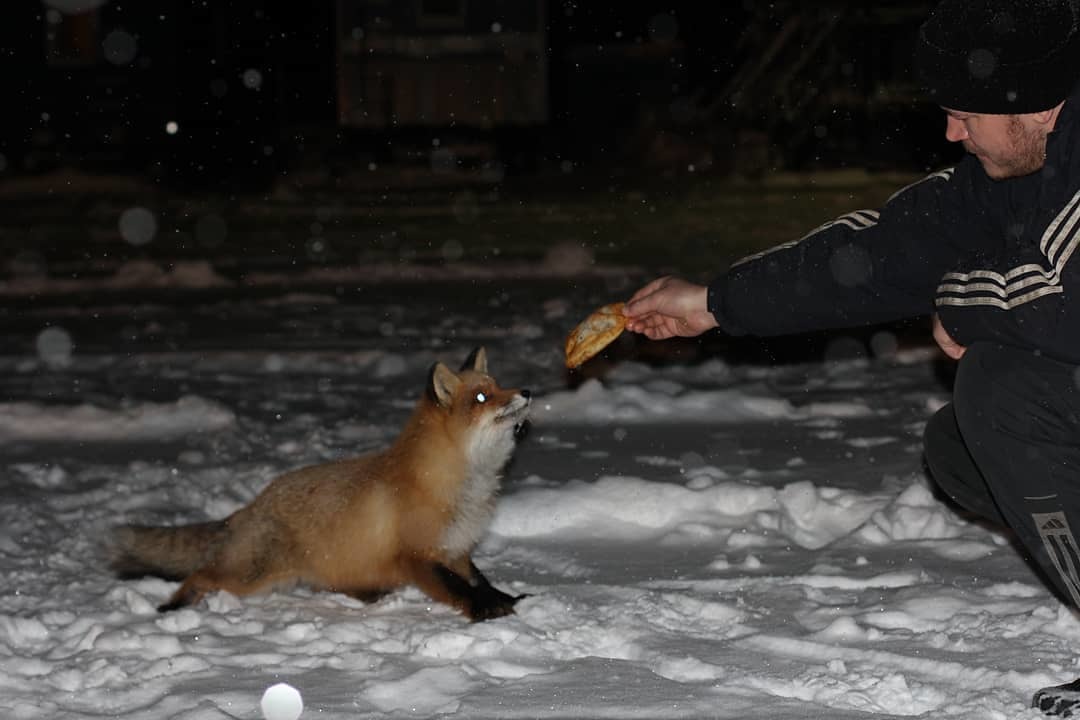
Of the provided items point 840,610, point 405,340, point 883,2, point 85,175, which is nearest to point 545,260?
point 405,340

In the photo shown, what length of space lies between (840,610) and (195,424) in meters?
3.73

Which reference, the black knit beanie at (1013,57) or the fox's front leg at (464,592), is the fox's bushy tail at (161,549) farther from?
the black knit beanie at (1013,57)

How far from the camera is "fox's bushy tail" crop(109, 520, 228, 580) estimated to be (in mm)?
4363

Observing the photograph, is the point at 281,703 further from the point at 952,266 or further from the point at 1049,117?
the point at 1049,117

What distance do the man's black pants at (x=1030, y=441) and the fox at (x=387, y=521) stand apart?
154 centimetres

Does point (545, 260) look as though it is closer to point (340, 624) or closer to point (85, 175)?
point (340, 624)

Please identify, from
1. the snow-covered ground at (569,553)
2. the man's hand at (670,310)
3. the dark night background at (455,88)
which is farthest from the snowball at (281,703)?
the dark night background at (455,88)

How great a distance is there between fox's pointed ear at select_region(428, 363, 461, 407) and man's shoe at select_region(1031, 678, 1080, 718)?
6.53 ft

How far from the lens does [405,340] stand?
891 cm

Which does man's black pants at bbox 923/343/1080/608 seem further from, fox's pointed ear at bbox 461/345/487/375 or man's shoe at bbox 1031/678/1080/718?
fox's pointed ear at bbox 461/345/487/375

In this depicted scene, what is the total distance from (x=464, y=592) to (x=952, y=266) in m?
1.74

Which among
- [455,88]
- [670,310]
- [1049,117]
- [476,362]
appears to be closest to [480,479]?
[476,362]

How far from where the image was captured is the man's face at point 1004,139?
9.88ft

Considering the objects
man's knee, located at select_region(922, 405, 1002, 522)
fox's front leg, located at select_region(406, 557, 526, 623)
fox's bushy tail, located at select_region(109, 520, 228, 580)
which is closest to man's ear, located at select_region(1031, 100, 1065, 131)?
man's knee, located at select_region(922, 405, 1002, 522)
